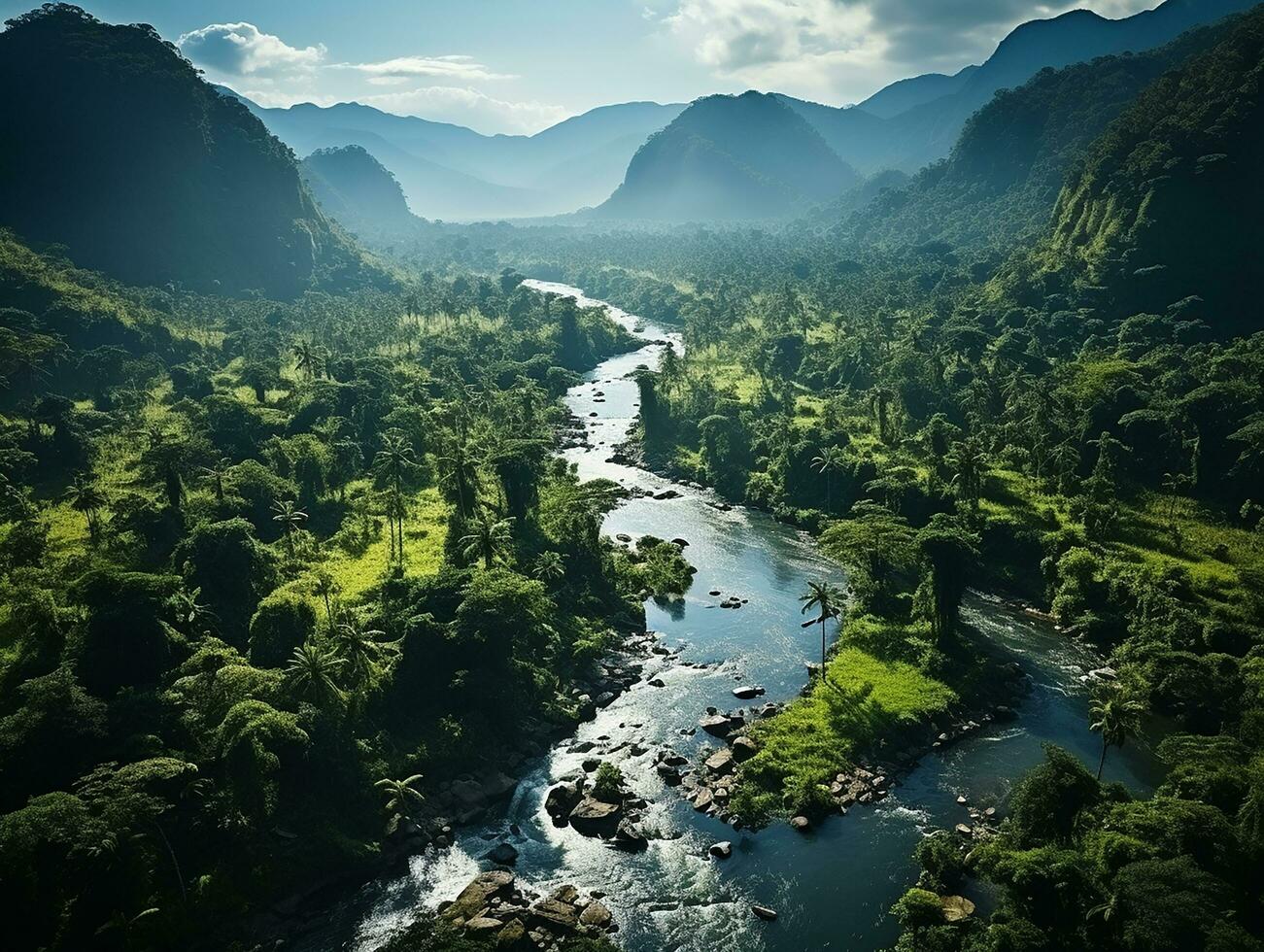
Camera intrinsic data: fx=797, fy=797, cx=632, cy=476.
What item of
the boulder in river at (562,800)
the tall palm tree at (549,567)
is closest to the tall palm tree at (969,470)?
the tall palm tree at (549,567)

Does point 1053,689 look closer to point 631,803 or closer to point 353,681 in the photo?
point 631,803

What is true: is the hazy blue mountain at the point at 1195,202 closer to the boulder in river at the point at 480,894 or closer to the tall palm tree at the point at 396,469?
the tall palm tree at the point at 396,469

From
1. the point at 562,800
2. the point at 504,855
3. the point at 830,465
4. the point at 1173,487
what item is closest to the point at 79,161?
the point at 830,465

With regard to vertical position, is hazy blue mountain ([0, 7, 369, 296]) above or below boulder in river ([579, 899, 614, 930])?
above

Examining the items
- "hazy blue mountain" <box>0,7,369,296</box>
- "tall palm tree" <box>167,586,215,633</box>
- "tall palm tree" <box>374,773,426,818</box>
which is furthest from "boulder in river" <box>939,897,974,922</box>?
"hazy blue mountain" <box>0,7,369,296</box>

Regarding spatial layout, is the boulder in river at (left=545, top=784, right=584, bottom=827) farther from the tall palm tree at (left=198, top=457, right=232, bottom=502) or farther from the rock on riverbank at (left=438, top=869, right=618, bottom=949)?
the tall palm tree at (left=198, top=457, right=232, bottom=502)

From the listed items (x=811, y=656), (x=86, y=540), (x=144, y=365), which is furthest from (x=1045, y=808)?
(x=144, y=365)

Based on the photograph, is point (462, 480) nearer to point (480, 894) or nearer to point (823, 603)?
point (823, 603)
